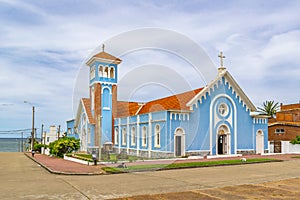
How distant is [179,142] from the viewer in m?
28.6

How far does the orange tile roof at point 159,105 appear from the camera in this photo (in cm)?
2994

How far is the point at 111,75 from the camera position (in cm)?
3778

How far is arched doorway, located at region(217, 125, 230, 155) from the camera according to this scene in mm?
31456

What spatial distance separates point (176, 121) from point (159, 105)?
5.40 meters

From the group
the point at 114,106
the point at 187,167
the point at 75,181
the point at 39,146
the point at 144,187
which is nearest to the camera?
the point at 144,187

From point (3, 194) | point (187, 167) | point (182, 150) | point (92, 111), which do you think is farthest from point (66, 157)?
point (3, 194)

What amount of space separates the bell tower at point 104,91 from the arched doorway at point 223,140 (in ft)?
41.9

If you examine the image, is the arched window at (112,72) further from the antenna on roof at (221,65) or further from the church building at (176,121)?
the antenna on roof at (221,65)

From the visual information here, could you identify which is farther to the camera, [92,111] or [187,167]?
[92,111]

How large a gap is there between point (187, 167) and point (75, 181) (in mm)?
7986

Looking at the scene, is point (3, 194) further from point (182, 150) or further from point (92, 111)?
point (92, 111)

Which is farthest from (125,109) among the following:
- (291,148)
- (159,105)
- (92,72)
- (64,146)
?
(291,148)

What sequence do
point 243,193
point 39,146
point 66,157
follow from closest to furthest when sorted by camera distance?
1. point 243,193
2. point 66,157
3. point 39,146

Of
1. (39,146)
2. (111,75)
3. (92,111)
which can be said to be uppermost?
(111,75)
